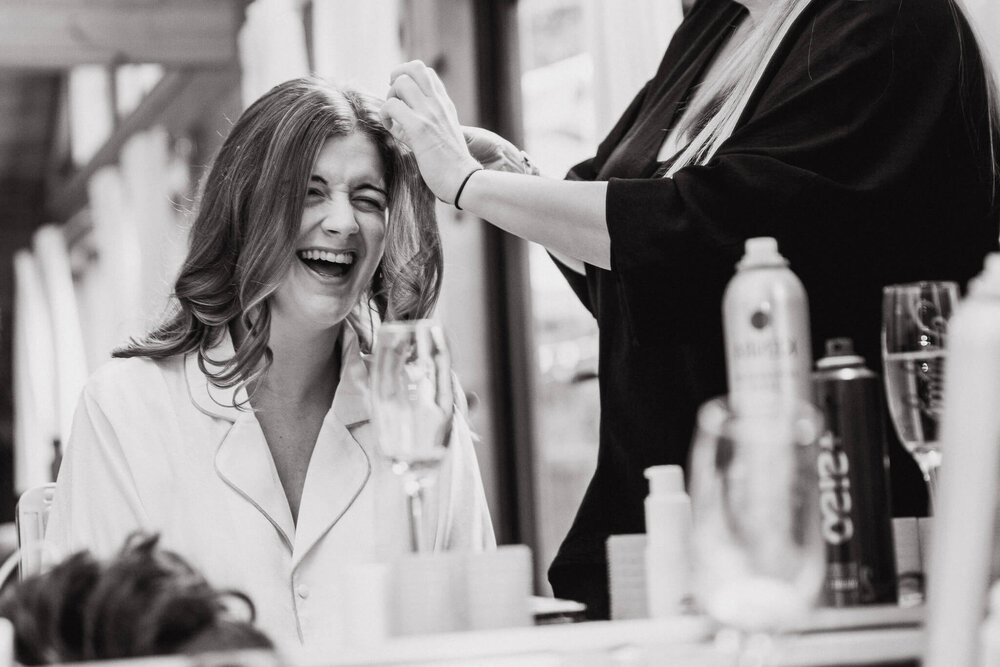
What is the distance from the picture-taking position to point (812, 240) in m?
1.41

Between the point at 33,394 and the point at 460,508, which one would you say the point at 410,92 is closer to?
the point at 460,508

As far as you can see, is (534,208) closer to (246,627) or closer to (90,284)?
(246,627)

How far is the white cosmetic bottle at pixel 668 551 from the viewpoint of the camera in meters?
1.05

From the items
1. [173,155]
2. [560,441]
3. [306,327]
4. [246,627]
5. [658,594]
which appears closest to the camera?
[246,627]

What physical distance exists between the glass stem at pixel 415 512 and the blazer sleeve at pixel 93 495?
2.14 feet

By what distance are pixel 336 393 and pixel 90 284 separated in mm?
5002

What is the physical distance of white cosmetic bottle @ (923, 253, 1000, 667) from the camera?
0.82 meters

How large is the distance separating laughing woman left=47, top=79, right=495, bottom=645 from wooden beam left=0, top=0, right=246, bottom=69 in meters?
3.91

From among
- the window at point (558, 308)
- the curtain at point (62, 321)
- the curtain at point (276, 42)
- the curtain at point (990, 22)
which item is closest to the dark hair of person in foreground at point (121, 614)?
the curtain at point (990, 22)

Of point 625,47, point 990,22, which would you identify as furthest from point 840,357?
point 625,47

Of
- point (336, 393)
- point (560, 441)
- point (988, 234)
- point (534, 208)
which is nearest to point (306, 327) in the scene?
point (336, 393)

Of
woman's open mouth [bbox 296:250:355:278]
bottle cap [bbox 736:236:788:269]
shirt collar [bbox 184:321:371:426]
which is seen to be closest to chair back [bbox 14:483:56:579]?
shirt collar [bbox 184:321:371:426]

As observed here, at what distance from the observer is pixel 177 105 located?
6.11m

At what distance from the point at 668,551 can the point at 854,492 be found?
0.50 feet
